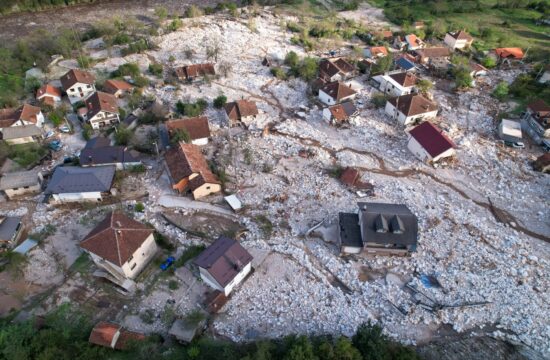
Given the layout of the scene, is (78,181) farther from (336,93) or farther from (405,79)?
(405,79)

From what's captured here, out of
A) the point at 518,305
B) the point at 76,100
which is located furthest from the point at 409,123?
the point at 76,100

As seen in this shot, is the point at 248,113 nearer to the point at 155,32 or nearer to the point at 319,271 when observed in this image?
→ the point at 319,271

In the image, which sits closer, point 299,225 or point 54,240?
point 54,240

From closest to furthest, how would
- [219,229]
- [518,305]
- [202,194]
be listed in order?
[518,305], [219,229], [202,194]

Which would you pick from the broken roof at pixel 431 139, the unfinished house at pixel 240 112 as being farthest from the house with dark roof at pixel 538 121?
the unfinished house at pixel 240 112

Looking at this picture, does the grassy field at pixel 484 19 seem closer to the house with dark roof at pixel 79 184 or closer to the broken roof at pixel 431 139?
the broken roof at pixel 431 139

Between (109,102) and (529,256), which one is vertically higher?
(109,102)
